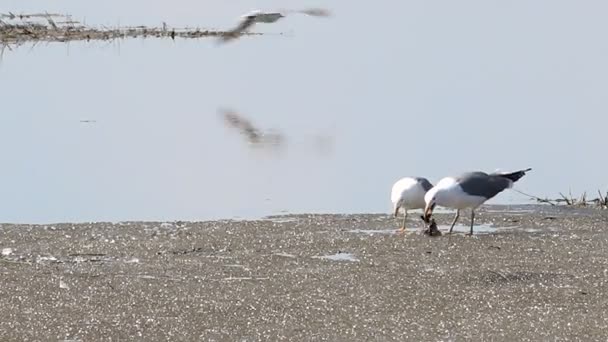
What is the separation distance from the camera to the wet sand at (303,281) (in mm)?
7547

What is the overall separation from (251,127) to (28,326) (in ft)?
34.2

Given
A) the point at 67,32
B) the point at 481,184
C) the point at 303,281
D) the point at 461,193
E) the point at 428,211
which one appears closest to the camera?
the point at 303,281

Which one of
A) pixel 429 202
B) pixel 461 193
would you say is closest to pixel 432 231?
pixel 429 202

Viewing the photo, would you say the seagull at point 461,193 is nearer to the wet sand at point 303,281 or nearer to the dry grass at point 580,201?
the wet sand at point 303,281

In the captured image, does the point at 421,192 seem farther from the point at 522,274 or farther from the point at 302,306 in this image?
the point at 302,306

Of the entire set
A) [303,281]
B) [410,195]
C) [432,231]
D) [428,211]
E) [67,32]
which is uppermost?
[67,32]

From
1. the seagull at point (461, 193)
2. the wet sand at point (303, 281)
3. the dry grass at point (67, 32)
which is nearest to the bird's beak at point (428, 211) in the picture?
the seagull at point (461, 193)

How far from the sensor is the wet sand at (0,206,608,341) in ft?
24.8

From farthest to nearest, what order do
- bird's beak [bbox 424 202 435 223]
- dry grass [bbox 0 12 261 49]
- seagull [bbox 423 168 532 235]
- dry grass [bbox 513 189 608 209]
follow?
dry grass [bbox 0 12 261 49] → dry grass [bbox 513 189 608 209] → seagull [bbox 423 168 532 235] → bird's beak [bbox 424 202 435 223]

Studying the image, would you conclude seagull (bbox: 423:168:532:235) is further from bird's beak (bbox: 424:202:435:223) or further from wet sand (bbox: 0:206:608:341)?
wet sand (bbox: 0:206:608:341)

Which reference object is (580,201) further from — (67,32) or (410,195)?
(67,32)

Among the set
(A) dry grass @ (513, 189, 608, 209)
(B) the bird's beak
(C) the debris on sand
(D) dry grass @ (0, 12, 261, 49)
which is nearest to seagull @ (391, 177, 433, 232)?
(B) the bird's beak

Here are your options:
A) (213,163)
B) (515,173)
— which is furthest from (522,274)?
(213,163)

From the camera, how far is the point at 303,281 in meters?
8.66
